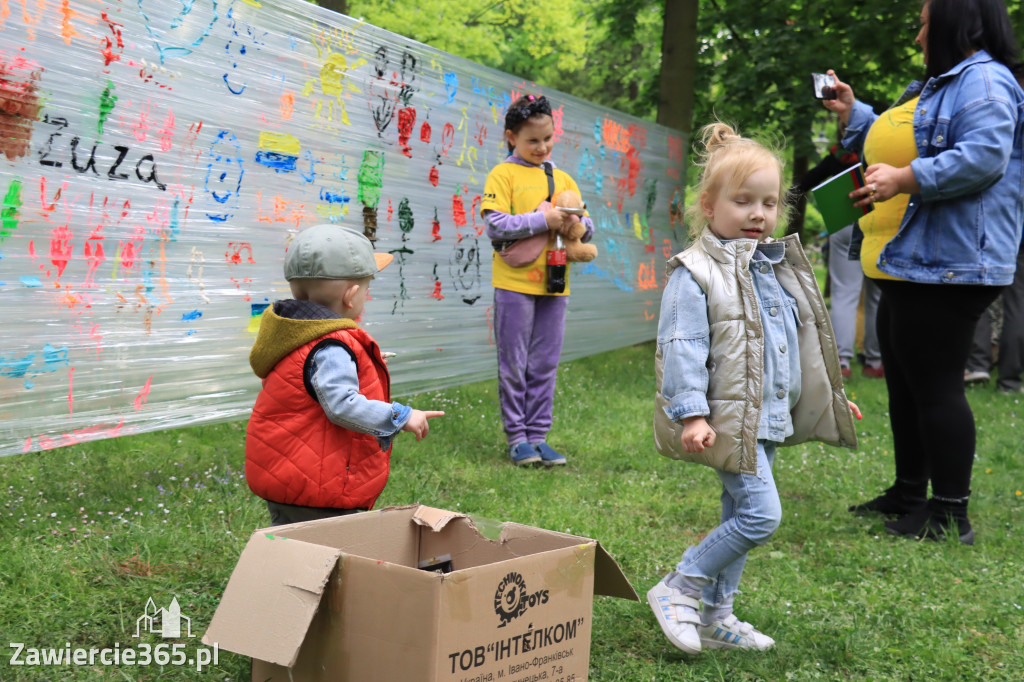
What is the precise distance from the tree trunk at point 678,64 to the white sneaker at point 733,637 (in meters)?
7.52

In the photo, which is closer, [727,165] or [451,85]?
[727,165]

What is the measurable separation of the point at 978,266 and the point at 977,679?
1609 mm

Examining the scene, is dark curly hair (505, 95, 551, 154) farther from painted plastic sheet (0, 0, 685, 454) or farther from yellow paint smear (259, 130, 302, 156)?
yellow paint smear (259, 130, 302, 156)

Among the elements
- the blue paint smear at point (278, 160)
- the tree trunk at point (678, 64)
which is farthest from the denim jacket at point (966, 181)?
the tree trunk at point (678, 64)

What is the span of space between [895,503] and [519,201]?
2345 mm

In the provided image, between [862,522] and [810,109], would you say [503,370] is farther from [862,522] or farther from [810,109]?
[810,109]

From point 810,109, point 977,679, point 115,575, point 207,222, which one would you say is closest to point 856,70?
point 810,109

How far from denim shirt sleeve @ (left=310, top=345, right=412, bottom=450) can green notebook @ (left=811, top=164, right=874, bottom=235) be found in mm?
1928

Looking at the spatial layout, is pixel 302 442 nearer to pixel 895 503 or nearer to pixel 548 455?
pixel 548 455

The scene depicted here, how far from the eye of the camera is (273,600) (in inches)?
75.1

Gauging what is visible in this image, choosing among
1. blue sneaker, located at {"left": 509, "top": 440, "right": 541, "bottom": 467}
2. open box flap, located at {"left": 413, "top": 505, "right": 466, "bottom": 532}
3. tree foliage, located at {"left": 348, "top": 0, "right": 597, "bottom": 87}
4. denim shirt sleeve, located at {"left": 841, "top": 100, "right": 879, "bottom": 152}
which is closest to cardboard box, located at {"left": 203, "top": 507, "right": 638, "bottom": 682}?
open box flap, located at {"left": 413, "top": 505, "right": 466, "bottom": 532}

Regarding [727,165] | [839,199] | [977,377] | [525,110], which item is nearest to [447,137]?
[525,110]

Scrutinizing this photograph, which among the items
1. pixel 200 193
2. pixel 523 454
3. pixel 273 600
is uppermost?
pixel 200 193

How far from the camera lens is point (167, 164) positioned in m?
A: 4.11
